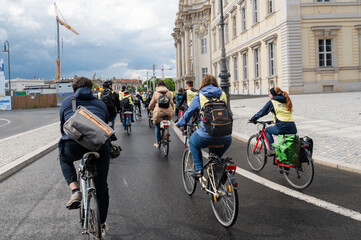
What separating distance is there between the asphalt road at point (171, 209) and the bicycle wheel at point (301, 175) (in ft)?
0.42

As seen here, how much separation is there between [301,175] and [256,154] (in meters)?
1.38

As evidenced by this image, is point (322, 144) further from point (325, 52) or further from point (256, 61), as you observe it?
point (256, 61)

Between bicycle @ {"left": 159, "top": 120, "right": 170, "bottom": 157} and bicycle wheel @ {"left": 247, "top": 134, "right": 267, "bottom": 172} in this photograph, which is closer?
bicycle wheel @ {"left": 247, "top": 134, "right": 267, "bottom": 172}

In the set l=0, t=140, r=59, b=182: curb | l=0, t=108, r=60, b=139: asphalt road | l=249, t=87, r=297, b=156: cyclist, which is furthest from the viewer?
l=0, t=108, r=60, b=139: asphalt road

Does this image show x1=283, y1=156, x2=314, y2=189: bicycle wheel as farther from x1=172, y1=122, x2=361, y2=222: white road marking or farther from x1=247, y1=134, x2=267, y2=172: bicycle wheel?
x1=247, y1=134, x2=267, y2=172: bicycle wheel

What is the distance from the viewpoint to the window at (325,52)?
30.6 meters

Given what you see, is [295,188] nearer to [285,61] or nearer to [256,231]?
[256,231]

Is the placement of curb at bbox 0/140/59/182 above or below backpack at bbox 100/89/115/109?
below

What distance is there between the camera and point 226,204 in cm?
395

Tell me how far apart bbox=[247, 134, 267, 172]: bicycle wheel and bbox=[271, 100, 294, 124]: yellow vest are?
90 cm

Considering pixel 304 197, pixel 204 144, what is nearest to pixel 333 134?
pixel 304 197

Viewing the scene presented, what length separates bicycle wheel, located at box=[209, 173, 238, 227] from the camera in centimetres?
370

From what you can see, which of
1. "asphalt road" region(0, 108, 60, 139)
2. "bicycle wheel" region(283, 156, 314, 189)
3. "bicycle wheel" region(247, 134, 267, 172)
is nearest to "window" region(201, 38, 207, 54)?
"asphalt road" region(0, 108, 60, 139)

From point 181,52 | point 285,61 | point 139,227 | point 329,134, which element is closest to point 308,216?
point 139,227
